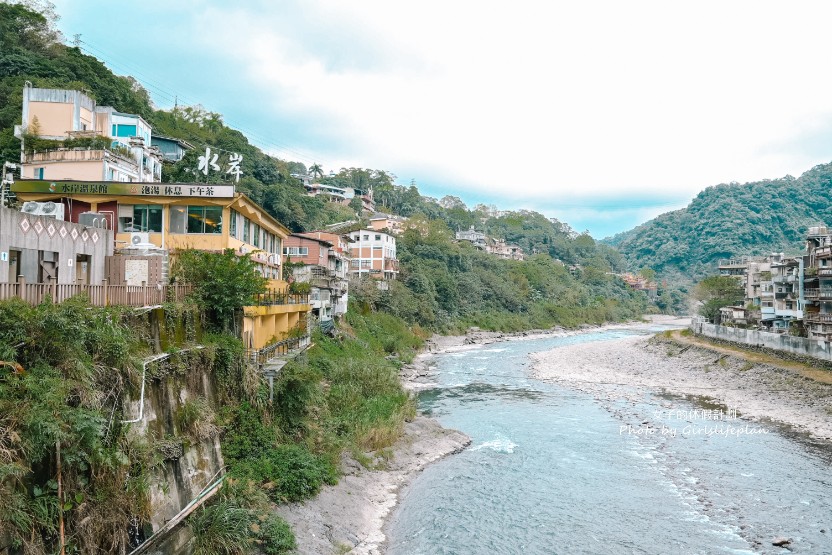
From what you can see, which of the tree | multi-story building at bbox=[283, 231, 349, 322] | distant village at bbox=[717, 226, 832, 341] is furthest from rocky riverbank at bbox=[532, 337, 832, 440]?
multi-story building at bbox=[283, 231, 349, 322]

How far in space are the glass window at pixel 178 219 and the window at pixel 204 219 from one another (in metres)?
0.16

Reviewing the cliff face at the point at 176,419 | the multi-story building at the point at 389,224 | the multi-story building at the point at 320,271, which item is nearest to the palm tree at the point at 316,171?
the multi-story building at the point at 389,224

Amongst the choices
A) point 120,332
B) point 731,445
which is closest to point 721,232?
point 731,445

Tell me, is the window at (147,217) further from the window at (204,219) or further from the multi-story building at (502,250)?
the multi-story building at (502,250)

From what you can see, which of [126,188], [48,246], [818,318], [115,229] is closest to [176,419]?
[48,246]

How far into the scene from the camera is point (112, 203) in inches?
773

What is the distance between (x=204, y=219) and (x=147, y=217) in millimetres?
2074

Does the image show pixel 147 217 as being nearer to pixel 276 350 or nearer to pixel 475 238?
pixel 276 350

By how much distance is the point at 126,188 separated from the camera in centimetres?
1938

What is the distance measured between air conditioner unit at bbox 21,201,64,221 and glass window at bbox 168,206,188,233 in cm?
333

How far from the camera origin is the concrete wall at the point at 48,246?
38.8 ft

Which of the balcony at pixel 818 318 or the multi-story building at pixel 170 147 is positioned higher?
the multi-story building at pixel 170 147

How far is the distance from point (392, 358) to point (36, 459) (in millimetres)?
37970

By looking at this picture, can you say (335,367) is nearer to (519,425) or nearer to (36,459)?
(519,425)
